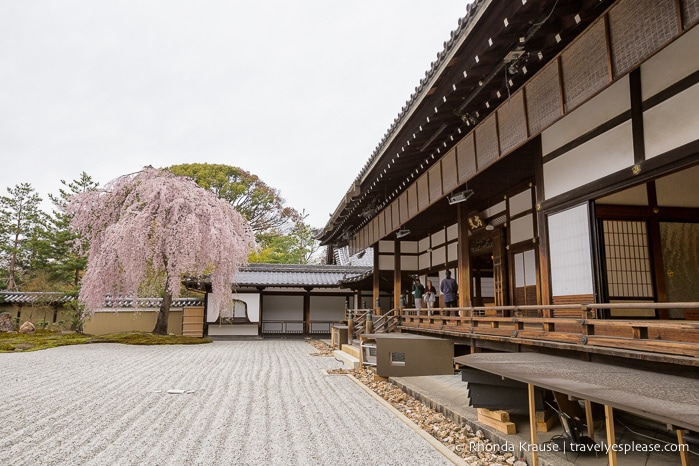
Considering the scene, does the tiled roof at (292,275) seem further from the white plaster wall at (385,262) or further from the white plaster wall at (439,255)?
the white plaster wall at (439,255)

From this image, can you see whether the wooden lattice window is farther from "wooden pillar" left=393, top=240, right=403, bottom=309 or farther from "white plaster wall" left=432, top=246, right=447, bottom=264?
"wooden pillar" left=393, top=240, right=403, bottom=309

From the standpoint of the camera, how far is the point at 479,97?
664 cm

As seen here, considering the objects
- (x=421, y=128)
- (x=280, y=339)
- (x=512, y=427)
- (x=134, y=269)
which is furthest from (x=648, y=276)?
(x=280, y=339)

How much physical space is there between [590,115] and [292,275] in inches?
783

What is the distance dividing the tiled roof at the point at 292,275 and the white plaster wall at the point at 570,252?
1563 cm

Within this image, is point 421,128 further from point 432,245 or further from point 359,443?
point 432,245

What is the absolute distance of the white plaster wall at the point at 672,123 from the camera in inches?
156

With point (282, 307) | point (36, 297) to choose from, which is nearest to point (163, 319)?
point (282, 307)

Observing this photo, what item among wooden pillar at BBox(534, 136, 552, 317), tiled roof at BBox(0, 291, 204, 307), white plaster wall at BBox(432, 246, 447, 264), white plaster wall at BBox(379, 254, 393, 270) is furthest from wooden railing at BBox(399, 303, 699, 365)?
tiled roof at BBox(0, 291, 204, 307)

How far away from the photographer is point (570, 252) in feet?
18.7

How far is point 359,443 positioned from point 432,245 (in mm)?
9734

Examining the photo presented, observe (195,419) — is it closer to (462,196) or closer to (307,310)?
(462,196)

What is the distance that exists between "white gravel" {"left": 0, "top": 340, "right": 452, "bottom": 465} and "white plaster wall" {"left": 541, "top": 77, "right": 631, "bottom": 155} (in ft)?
13.7

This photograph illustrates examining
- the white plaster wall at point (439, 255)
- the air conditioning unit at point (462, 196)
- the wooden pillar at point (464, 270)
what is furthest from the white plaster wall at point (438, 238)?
the air conditioning unit at point (462, 196)
